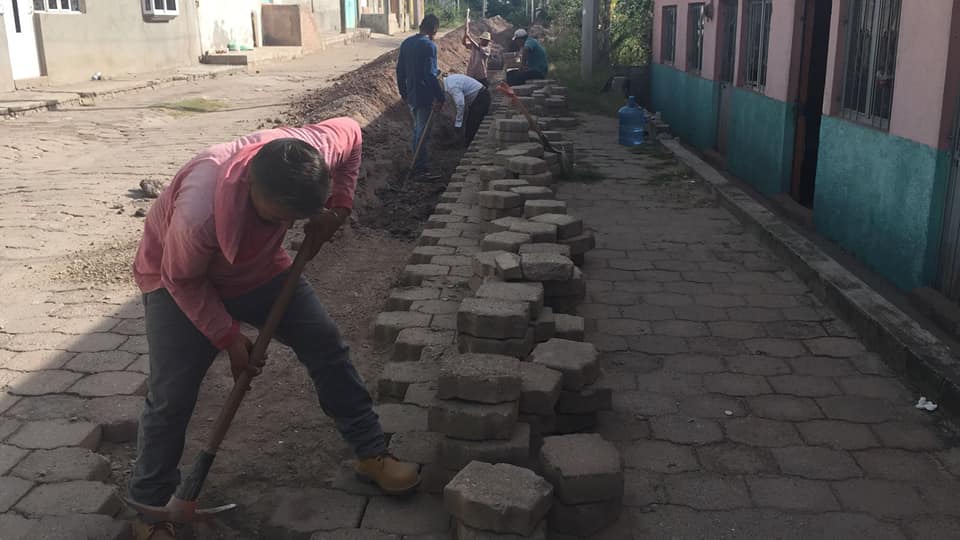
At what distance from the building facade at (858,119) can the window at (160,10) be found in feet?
42.1

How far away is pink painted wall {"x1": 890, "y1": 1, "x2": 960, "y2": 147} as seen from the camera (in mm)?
4871

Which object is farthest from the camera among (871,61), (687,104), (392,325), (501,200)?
(687,104)

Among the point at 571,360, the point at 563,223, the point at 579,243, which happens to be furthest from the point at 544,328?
the point at 579,243

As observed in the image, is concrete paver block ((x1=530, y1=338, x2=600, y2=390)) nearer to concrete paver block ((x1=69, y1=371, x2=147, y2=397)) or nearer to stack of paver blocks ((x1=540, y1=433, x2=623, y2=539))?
stack of paver blocks ((x1=540, y1=433, x2=623, y2=539))

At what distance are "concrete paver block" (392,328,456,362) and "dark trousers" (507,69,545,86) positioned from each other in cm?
1130

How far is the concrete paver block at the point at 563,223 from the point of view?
5719 millimetres

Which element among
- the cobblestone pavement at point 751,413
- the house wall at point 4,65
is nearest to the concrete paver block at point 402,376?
the cobblestone pavement at point 751,413

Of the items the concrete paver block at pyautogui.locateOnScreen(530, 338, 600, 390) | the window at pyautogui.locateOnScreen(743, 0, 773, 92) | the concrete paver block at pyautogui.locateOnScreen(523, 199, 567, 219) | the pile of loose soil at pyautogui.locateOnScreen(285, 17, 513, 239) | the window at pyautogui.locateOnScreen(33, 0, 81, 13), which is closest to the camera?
the concrete paver block at pyautogui.locateOnScreen(530, 338, 600, 390)

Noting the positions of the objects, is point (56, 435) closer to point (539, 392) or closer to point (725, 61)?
point (539, 392)

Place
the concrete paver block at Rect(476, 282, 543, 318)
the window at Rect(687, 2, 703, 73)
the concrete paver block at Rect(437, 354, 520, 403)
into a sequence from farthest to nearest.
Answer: the window at Rect(687, 2, 703, 73)
the concrete paver block at Rect(476, 282, 543, 318)
the concrete paver block at Rect(437, 354, 520, 403)

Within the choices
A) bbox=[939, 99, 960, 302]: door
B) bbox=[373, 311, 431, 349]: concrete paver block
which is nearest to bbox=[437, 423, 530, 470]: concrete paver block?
bbox=[373, 311, 431, 349]: concrete paver block

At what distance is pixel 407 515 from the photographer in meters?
3.08

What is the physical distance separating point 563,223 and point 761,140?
392 cm

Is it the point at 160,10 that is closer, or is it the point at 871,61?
→ the point at 871,61
